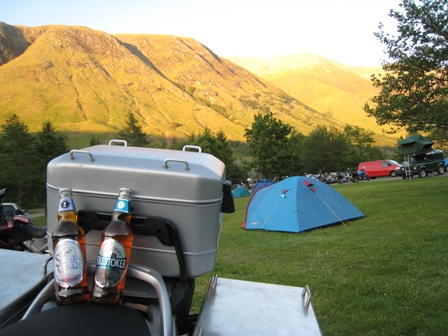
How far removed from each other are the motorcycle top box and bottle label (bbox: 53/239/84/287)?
26cm

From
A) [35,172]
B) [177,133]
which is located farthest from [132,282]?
[177,133]

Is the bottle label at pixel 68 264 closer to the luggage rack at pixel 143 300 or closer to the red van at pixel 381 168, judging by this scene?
the luggage rack at pixel 143 300

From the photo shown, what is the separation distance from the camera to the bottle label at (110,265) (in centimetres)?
165

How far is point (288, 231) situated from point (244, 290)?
33.7 ft

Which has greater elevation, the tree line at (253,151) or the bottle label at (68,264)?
the bottle label at (68,264)

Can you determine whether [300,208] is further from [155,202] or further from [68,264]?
[68,264]

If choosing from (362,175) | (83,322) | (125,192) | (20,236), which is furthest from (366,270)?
(362,175)

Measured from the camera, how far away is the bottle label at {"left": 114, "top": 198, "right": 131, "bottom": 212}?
1764 millimetres

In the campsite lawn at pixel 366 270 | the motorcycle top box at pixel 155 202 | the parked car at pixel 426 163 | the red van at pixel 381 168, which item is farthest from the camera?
the red van at pixel 381 168

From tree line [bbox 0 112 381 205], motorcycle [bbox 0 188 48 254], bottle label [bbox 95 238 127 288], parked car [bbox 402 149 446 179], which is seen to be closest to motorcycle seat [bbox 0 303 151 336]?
bottle label [bbox 95 238 127 288]

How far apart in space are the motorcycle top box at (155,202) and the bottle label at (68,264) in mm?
258

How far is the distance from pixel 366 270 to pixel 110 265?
5.29 m

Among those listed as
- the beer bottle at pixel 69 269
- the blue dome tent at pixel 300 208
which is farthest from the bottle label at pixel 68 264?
the blue dome tent at pixel 300 208

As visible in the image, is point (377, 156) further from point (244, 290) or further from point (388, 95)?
point (244, 290)
